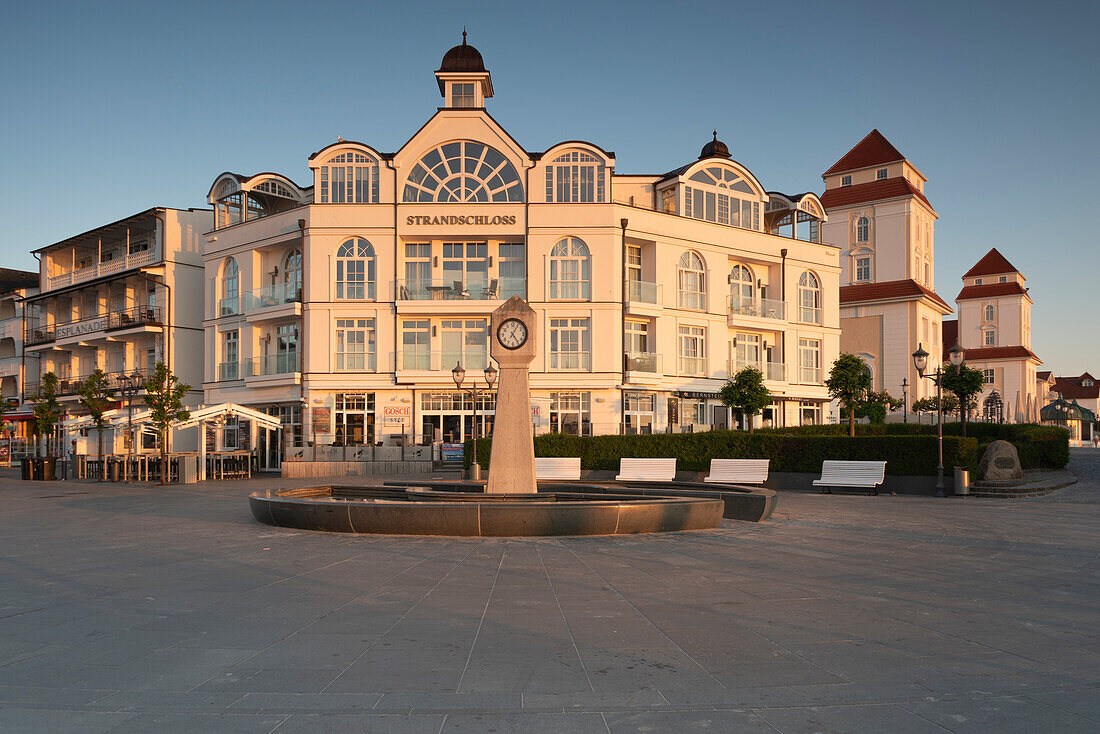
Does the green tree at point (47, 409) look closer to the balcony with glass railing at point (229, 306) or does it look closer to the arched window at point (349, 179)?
the balcony with glass railing at point (229, 306)

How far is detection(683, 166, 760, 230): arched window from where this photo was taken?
42.4 metres

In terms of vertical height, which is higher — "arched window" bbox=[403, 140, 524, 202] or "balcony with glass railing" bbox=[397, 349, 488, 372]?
"arched window" bbox=[403, 140, 524, 202]

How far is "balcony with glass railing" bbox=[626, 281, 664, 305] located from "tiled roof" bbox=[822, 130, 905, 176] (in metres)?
39.8

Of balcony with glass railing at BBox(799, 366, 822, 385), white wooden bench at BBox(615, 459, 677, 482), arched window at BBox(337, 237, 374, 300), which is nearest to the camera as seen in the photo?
white wooden bench at BBox(615, 459, 677, 482)

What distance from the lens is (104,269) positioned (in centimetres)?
5147

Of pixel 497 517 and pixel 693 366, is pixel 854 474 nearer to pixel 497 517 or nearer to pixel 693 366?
pixel 497 517

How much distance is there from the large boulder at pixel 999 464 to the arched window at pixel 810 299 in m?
23.5

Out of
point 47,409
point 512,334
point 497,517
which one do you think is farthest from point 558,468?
point 47,409

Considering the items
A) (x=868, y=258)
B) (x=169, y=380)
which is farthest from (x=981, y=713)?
(x=868, y=258)

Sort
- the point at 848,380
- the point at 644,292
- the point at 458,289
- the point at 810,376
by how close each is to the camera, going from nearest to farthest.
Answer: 1. the point at 848,380
2. the point at 458,289
3. the point at 644,292
4. the point at 810,376

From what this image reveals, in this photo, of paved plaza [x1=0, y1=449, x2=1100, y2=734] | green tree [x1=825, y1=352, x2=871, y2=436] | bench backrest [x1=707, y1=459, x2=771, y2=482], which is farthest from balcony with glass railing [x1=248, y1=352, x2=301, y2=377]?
paved plaza [x1=0, y1=449, x2=1100, y2=734]

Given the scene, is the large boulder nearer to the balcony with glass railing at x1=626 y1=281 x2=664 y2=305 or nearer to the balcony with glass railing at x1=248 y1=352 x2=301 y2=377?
the balcony with glass railing at x1=626 y1=281 x2=664 y2=305

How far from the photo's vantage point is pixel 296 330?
41.2 m

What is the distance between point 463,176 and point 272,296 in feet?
38.1
